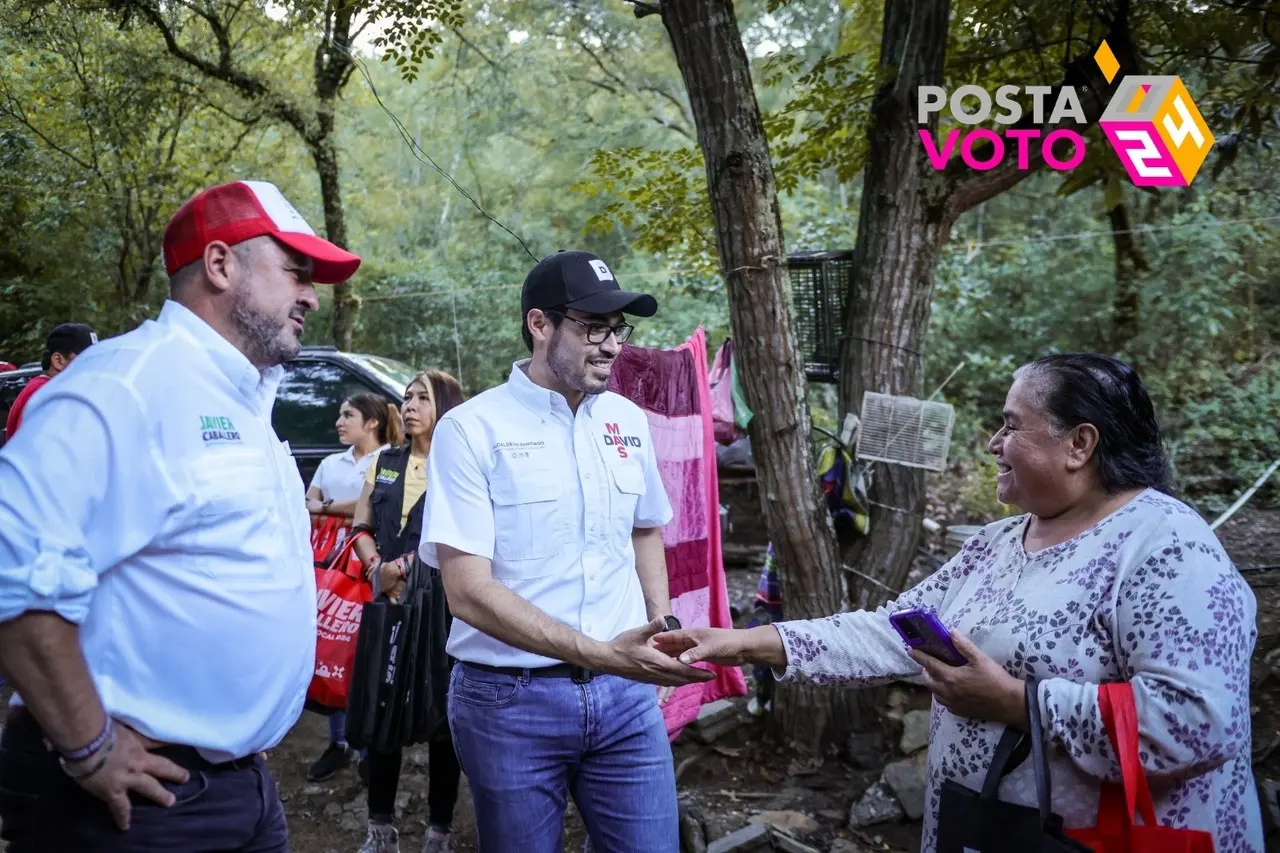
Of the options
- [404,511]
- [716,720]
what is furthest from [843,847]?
[404,511]

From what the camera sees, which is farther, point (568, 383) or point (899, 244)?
point (899, 244)

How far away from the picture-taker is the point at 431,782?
390cm

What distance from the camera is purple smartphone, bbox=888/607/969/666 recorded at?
1940 millimetres

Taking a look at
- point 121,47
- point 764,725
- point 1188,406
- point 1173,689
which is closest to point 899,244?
point 764,725

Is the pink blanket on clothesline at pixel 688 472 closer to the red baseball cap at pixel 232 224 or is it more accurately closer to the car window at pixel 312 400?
the red baseball cap at pixel 232 224

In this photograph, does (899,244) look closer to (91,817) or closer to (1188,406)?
(91,817)

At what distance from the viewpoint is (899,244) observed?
4.91m

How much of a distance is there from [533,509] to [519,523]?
5 centimetres

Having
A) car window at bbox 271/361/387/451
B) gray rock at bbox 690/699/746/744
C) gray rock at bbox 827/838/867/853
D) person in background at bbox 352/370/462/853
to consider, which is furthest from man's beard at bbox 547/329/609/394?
car window at bbox 271/361/387/451

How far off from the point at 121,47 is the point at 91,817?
9483mm

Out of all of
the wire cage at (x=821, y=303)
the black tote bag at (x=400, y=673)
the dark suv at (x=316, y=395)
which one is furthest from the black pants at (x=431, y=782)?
the dark suv at (x=316, y=395)

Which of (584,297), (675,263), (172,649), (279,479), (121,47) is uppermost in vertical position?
(121,47)

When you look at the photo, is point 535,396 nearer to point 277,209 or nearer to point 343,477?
point 277,209

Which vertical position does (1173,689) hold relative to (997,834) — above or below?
above
